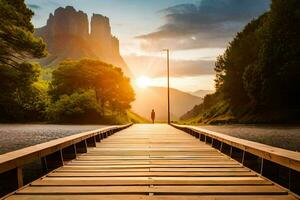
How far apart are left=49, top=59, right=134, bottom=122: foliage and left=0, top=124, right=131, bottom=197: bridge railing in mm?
45758

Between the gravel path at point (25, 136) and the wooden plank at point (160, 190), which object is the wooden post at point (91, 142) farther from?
the wooden plank at point (160, 190)

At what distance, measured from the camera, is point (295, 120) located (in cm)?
4338

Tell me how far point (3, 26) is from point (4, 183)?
1113 inches

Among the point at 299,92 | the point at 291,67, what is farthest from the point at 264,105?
the point at 291,67

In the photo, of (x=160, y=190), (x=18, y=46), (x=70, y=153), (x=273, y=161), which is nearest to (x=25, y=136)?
(x=18, y=46)

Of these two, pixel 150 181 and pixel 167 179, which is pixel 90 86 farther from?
pixel 150 181

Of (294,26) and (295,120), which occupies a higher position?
(294,26)

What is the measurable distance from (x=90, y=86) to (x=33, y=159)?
2304 inches

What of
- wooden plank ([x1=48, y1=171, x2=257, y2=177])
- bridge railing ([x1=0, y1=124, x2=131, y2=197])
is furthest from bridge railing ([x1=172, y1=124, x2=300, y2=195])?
bridge railing ([x1=0, y1=124, x2=131, y2=197])

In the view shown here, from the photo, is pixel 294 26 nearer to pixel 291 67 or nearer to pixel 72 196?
pixel 291 67

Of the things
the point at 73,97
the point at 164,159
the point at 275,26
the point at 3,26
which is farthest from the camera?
the point at 73,97

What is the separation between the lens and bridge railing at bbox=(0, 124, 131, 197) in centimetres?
560

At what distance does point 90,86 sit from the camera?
A: 2527 inches

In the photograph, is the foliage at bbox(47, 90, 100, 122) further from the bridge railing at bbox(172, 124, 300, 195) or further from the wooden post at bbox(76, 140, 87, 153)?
the bridge railing at bbox(172, 124, 300, 195)
